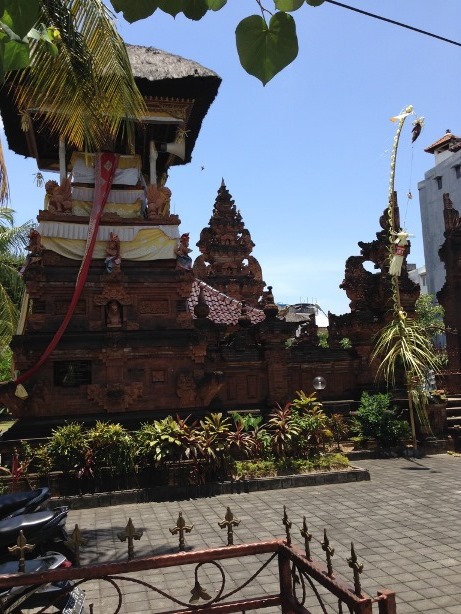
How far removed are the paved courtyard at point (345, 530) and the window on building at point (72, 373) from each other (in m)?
4.02

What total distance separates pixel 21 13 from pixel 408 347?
45.8 feet

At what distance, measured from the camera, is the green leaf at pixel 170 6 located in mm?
1928

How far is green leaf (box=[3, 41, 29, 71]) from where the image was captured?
2.03 m

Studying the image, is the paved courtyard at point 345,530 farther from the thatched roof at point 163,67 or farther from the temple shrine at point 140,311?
the thatched roof at point 163,67

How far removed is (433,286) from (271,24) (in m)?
46.2

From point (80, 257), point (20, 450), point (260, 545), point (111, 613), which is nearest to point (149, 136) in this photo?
point (80, 257)

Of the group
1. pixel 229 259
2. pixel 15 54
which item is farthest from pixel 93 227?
pixel 229 259

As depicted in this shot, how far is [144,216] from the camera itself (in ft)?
51.1

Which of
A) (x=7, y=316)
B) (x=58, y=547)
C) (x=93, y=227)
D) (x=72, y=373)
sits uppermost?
(x=93, y=227)

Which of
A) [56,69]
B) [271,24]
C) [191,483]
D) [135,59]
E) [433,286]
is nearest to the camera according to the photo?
[271,24]

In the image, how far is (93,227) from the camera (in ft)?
46.0

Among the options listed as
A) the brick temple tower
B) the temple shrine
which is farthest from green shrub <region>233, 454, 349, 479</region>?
the brick temple tower

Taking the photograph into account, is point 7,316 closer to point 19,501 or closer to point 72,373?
point 72,373

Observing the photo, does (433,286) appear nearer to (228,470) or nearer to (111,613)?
(228,470)
